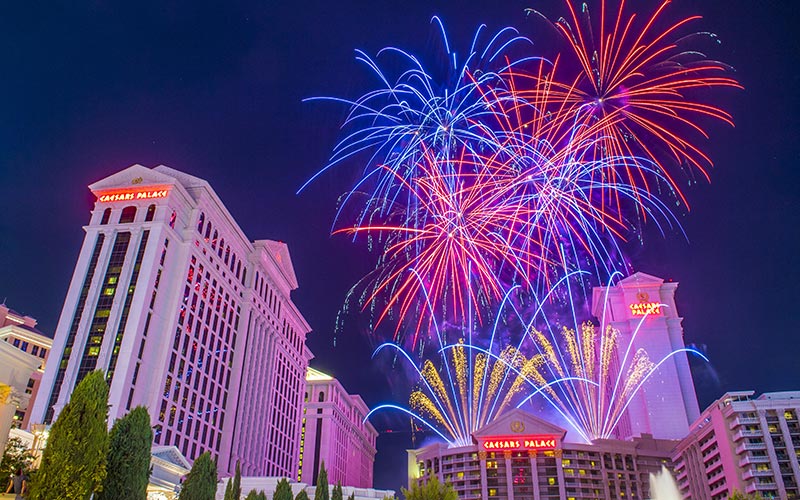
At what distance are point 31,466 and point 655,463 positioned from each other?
124m

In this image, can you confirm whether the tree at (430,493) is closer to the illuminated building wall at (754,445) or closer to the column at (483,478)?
the illuminated building wall at (754,445)

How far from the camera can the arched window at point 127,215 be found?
278ft

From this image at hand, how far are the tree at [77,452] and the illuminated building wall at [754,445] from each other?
95.8 meters

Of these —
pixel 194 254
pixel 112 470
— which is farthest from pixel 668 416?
pixel 112 470

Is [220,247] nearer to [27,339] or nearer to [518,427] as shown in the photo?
[27,339]

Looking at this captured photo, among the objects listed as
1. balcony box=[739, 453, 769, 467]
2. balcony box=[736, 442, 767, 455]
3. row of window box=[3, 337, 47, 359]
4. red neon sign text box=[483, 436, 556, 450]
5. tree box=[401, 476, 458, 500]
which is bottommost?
tree box=[401, 476, 458, 500]

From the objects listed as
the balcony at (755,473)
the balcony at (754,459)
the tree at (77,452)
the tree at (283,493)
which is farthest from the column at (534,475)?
the tree at (77,452)

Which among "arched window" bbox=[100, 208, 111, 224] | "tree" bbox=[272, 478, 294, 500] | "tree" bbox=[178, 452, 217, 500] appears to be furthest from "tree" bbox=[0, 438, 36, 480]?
"arched window" bbox=[100, 208, 111, 224]

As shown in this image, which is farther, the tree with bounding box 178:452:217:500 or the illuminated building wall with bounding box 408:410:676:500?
the illuminated building wall with bounding box 408:410:676:500

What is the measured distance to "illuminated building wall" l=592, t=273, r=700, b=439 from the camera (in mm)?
142750

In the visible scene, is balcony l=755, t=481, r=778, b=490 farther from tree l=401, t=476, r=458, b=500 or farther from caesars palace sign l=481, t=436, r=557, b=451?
tree l=401, t=476, r=458, b=500

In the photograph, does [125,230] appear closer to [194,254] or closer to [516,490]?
[194,254]

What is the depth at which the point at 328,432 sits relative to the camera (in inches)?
5906

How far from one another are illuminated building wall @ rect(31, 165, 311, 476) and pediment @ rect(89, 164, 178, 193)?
5.7 inches
